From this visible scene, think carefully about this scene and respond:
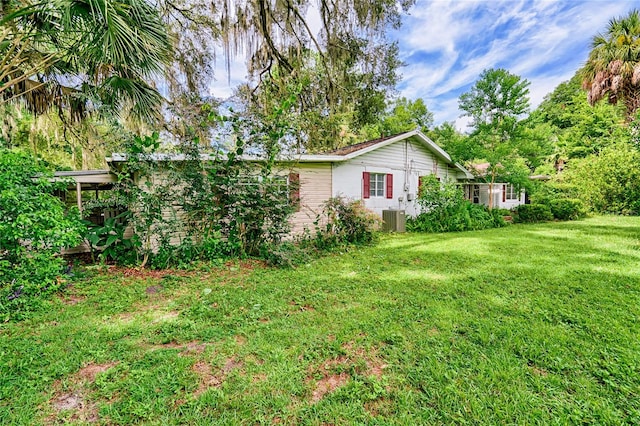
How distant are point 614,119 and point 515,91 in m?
7.45

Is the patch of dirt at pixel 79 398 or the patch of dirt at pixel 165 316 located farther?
the patch of dirt at pixel 165 316

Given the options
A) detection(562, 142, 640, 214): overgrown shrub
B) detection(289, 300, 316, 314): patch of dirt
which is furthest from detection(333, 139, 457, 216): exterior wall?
detection(562, 142, 640, 214): overgrown shrub

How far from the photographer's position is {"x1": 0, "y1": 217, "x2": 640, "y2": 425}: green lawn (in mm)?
1724

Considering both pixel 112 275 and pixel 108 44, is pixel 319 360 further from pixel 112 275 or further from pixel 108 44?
pixel 108 44

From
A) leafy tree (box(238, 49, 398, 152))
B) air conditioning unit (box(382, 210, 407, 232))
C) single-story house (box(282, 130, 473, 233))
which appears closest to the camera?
single-story house (box(282, 130, 473, 233))

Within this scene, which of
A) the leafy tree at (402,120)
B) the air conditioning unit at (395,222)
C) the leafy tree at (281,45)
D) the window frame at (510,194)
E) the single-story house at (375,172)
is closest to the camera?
the leafy tree at (281,45)

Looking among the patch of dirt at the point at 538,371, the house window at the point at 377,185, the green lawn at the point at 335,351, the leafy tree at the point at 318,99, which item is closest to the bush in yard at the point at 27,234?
the green lawn at the point at 335,351

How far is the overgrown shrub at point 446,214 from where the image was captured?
9.23 meters

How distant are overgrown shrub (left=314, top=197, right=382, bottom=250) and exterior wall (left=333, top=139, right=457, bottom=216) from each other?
1.82 m

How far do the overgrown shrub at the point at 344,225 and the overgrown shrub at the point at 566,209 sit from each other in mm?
9102

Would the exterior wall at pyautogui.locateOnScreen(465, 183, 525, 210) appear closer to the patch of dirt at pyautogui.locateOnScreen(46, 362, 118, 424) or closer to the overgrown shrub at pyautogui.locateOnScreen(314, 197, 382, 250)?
the overgrown shrub at pyautogui.locateOnScreen(314, 197, 382, 250)

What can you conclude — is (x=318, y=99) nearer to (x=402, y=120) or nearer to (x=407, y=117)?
(x=402, y=120)

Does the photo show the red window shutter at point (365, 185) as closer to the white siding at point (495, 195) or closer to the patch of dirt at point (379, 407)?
the patch of dirt at point (379, 407)

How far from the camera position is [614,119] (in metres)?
14.4
